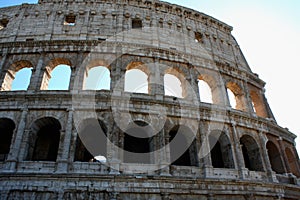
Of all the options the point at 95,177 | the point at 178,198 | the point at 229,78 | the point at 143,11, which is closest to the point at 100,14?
the point at 143,11

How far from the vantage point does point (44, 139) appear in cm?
1208

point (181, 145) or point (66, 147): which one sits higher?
point (181, 145)

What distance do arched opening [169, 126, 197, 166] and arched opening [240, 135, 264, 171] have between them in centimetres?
354

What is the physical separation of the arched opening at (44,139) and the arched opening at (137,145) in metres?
3.77

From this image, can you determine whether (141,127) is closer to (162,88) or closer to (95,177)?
(162,88)

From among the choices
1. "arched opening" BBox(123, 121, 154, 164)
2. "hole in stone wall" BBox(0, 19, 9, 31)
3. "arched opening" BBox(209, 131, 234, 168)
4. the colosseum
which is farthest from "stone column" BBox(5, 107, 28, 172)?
"arched opening" BBox(209, 131, 234, 168)

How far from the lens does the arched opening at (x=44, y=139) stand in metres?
11.0

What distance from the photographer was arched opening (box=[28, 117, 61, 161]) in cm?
1100

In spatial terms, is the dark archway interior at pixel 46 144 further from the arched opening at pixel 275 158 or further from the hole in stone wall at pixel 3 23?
the arched opening at pixel 275 158

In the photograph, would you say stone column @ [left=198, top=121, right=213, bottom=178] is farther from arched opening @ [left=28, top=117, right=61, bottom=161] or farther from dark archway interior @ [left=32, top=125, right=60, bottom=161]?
dark archway interior @ [left=32, top=125, right=60, bottom=161]

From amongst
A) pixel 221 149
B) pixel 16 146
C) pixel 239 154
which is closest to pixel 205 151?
pixel 221 149

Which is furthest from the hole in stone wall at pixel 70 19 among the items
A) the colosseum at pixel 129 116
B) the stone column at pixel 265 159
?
the stone column at pixel 265 159

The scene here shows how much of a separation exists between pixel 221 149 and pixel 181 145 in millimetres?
2259

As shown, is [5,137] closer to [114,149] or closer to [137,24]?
[114,149]
